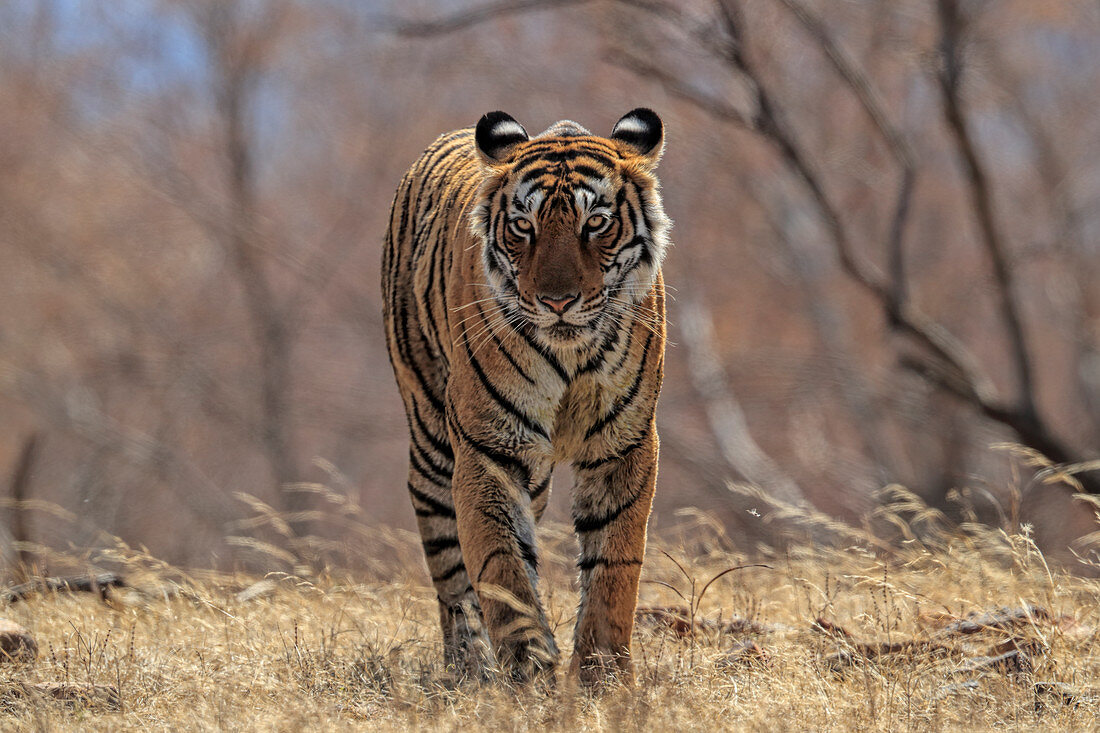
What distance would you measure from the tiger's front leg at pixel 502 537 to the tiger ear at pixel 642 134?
3.70 feet

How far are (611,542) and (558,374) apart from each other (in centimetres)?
57

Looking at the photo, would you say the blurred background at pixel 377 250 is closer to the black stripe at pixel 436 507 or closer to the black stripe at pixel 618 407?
the black stripe at pixel 436 507

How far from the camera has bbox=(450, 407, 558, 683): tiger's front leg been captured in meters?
3.88

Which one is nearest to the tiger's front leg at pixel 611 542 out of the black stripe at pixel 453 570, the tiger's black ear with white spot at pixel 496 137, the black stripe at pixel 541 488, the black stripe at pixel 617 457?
the black stripe at pixel 617 457

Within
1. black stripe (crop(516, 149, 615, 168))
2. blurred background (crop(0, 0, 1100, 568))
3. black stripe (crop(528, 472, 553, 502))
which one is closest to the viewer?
black stripe (crop(516, 149, 615, 168))

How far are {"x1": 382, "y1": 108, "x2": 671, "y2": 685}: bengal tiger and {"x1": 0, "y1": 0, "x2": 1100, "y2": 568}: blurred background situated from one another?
8.95 meters

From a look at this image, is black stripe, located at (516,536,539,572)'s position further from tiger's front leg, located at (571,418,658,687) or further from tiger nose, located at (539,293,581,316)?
tiger nose, located at (539,293,581,316)

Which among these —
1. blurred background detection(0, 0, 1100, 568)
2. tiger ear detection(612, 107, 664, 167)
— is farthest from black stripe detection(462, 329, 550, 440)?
blurred background detection(0, 0, 1100, 568)

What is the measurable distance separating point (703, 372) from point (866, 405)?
1838 millimetres

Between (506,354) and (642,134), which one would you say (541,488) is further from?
(642,134)

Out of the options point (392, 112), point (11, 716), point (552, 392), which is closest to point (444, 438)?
point (552, 392)

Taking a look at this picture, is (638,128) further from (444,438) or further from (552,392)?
(444,438)

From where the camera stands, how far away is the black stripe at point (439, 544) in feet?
15.9

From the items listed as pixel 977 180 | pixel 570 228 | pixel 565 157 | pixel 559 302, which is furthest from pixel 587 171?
pixel 977 180
